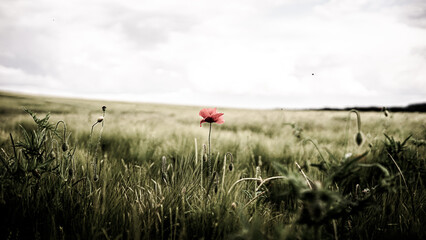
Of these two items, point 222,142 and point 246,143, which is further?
point 222,142

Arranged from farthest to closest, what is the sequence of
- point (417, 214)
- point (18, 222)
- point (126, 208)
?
point (417, 214) < point (126, 208) < point (18, 222)

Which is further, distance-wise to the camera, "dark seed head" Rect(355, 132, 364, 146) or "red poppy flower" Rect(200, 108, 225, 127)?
"red poppy flower" Rect(200, 108, 225, 127)

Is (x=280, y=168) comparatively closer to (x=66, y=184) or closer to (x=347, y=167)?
(x=347, y=167)

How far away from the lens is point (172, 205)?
1.23 metres

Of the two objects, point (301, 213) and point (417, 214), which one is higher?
point (301, 213)

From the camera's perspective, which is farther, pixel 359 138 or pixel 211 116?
pixel 211 116

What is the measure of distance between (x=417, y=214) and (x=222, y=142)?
2.13 m

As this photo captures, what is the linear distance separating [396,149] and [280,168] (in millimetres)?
1473

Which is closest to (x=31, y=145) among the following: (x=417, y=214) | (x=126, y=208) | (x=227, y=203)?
(x=126, y=208)

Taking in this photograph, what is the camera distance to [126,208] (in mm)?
1201

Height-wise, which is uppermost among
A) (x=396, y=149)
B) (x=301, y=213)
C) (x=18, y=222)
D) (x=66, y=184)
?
(x=396, y=149)

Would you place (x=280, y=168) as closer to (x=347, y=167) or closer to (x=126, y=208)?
(x=347, y=167)

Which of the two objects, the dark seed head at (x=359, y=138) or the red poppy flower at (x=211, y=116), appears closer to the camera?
the dark seed head at (x=359, y=138)

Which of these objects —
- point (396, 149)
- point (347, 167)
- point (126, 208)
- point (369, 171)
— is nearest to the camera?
point (347, 167)
